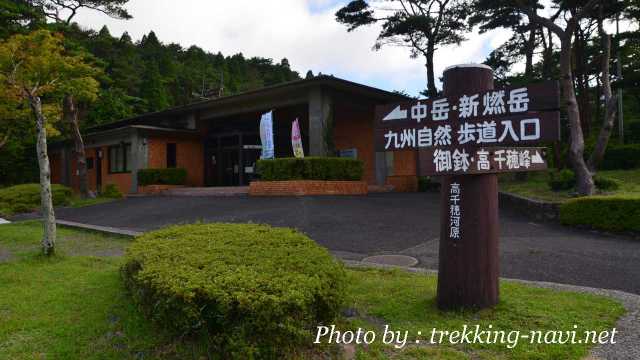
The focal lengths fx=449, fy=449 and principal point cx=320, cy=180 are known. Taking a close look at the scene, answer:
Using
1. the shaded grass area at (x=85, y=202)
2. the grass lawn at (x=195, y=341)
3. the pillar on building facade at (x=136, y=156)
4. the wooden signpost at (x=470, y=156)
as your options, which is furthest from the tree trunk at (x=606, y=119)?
the pillar on building facade at (x=136, y=156)

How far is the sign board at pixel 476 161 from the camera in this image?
157 inches

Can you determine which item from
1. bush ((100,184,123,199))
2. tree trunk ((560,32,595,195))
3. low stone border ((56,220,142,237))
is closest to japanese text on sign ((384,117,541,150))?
low stone border ((56,220,142,237))

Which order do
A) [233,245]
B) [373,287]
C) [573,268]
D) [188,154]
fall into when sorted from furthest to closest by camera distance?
[188,154], [573,268], [373,287], [233,245]

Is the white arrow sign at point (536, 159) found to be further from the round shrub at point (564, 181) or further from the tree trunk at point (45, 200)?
the round shrub at point (564, 181)

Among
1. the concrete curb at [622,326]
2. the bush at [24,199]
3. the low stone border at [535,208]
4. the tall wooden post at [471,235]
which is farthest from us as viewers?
the bush at [24,199]

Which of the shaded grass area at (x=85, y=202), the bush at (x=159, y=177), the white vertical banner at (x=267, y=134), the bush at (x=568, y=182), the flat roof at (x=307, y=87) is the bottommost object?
the shaded grass area at (x=85, y=202)

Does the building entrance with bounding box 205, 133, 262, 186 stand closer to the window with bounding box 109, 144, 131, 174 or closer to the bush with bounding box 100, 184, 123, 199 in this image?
the window with bounding box 109, 144, 131, 174

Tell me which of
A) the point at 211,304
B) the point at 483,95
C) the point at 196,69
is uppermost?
the point at 196,69

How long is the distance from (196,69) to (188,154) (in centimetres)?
3178

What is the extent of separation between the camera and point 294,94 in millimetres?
18859

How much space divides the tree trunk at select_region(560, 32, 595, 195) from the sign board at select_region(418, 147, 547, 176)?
8.97m

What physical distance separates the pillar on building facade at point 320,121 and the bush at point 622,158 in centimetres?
1107

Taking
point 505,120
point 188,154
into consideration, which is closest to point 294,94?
point 188,154

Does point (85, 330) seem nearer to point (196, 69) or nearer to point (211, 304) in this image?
point (211, 304)
